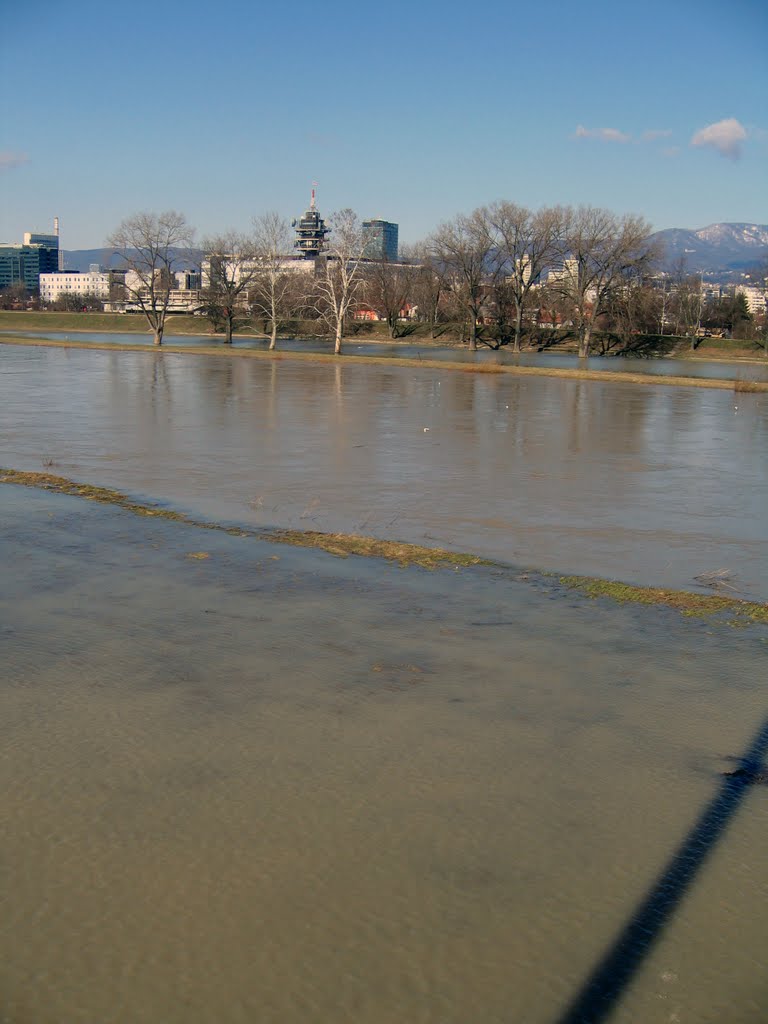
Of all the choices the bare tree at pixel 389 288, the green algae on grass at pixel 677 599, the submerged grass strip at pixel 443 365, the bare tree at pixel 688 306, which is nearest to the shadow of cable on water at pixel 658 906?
the green algae on grass at pixel 677 599

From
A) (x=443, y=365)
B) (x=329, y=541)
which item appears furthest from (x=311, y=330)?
(x=329, y=541)

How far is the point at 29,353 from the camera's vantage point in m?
52.9

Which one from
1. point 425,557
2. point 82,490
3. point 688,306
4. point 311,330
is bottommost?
point 425,557

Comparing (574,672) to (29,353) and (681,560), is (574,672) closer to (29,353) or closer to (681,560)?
(681,560)

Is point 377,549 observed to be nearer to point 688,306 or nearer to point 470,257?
point 470,257

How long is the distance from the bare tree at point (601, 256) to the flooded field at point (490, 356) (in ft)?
15.8

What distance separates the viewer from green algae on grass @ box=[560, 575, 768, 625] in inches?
340

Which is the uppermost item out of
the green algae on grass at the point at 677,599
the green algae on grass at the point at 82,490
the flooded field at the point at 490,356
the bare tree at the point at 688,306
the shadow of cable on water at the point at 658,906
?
the bare tree at the point at 688,306

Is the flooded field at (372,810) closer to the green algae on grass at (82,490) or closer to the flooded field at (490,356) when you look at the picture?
the green algae on grass at (82,490)

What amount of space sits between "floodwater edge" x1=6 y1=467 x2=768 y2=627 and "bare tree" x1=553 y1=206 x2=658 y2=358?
59078 mm

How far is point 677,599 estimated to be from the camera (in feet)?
29.6

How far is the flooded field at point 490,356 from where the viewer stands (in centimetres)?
6044

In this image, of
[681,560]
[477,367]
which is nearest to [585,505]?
[681,560]

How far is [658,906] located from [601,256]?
68444 millimetres
